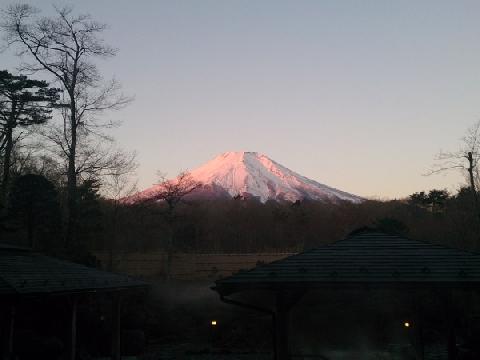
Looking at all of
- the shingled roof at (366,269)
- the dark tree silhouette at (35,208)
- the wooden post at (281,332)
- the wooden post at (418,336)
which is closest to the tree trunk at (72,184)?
the dark tree silhouette at (35,208)

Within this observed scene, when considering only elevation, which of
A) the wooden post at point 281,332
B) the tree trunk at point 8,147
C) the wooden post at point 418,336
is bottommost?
the wooden post at point 418,336

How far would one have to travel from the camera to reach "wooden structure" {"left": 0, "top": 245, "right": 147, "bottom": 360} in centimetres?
898

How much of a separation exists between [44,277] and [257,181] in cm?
6167

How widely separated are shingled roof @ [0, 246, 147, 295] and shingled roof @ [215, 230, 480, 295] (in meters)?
3.98

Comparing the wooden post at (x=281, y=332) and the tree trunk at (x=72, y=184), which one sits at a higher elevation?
the tree trunk at (x=72, y=184)

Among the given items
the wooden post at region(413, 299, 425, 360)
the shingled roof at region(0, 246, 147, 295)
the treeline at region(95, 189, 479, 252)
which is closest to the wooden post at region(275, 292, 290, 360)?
the shingled roof at region(0, 246, 147, 295)

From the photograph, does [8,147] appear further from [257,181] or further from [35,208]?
[257,181]

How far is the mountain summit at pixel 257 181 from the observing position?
63656 mm

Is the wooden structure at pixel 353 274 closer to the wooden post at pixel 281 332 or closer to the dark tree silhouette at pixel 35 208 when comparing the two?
the wooden post at pixel 281 332

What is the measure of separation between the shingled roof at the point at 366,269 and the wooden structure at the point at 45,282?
3975 millimetres

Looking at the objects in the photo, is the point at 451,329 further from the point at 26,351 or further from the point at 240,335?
the point at 240,335

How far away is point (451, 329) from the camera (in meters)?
9.96

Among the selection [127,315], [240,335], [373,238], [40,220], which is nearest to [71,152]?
[40,220]

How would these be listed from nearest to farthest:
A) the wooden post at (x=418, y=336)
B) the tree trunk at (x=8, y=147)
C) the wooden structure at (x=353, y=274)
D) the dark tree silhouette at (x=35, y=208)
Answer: the wooden structure at (x=353, y=274) < the wooden post at (x=418, y=336) < the dark tree silhouette at (x=35, y=208) < the tree trunk at (x=8, y=147)
